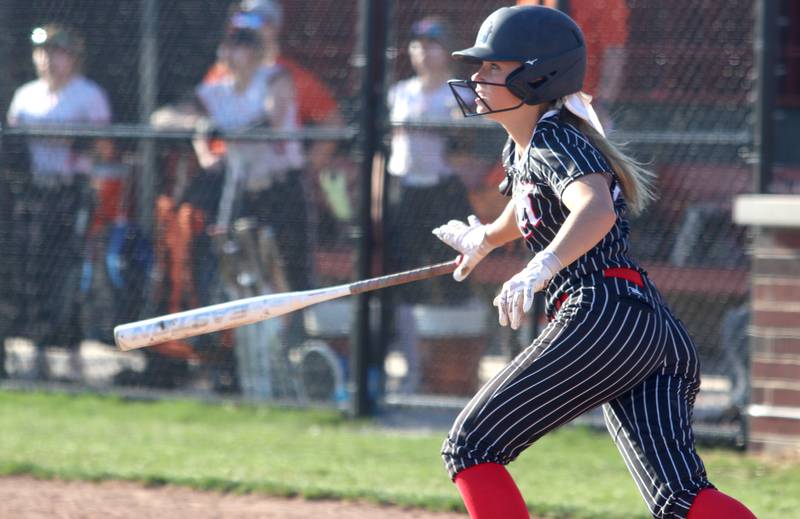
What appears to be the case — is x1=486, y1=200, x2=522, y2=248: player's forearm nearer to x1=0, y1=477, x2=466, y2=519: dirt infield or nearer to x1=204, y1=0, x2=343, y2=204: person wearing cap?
x1=0, y1=477, x2=466, y2=519: dirt infield

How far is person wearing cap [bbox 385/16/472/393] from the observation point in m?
Answer: 7.06

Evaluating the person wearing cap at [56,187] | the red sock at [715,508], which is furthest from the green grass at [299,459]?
the red sock at [715,508]

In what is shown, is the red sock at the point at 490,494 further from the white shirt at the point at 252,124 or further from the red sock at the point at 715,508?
the white shirt at the point at 252,124

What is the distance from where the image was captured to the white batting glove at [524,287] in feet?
9.96

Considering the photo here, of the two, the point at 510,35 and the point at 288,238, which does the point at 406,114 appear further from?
the point at 510,35

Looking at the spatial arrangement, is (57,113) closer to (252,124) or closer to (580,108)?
(252,124)

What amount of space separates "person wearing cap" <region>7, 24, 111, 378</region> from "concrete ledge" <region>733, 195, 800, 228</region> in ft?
12.9

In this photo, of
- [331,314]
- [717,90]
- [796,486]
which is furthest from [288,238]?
[796,486]

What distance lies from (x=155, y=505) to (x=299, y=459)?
3.59 feet

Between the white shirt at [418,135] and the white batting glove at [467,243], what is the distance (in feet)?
10.0

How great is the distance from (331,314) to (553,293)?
4.09m

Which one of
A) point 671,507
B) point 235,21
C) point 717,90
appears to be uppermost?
point 235,21

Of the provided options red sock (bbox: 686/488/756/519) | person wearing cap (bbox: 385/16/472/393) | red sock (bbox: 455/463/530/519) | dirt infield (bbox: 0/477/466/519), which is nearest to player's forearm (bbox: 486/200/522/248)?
red sock (bbox: 455/463/530/519)

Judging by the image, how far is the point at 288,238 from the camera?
7.43 meters
